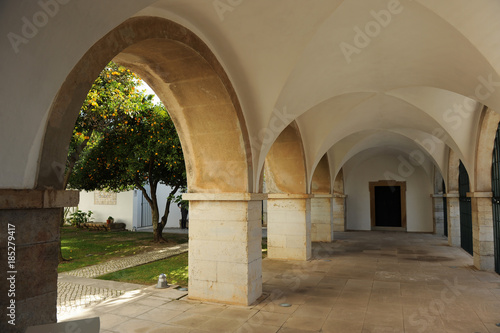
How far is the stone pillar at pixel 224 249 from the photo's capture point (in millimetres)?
5105


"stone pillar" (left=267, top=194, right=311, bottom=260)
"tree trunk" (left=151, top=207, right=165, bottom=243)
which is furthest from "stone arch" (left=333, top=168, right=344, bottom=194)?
"tree trunk" (left=151, top=207, right=165, bottom=243)

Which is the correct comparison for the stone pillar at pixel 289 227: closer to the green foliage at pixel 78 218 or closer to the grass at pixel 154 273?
the grass at pixel 154 273

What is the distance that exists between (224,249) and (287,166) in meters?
4.27

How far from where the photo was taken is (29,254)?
2117mm

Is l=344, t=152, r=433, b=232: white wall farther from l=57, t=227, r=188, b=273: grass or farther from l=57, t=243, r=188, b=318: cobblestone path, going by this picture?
l=57, t=243, r=188, b=318: cobblestone path

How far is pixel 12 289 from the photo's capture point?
1998 mm

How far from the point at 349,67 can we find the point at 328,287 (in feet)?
12.9

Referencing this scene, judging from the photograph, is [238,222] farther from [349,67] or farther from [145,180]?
[145,180]

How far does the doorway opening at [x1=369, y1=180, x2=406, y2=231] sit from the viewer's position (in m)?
17.5

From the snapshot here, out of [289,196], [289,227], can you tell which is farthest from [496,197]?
[289,227]

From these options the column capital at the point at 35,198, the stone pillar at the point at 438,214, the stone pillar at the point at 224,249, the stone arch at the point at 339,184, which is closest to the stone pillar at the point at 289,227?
the stone pillar at the point at 224,249

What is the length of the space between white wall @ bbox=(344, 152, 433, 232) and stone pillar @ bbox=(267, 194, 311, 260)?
932 cm

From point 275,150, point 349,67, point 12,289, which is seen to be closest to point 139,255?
point 275,150

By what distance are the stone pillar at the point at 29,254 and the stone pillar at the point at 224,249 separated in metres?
3.09
